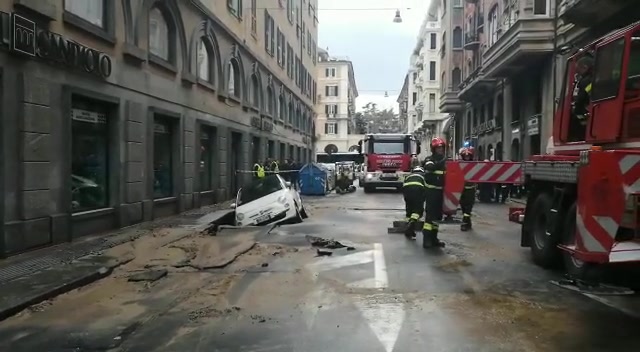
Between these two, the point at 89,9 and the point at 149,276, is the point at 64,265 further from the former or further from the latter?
the point at 89,9

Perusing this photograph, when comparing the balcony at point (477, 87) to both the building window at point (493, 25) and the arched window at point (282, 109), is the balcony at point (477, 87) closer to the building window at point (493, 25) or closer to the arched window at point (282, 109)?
the building window at point (493, 25)

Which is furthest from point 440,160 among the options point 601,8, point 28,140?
point 601,8

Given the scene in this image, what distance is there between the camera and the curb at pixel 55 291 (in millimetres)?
6035

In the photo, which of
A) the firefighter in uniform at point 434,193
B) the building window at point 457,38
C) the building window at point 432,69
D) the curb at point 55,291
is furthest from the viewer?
the building window at point 432,69

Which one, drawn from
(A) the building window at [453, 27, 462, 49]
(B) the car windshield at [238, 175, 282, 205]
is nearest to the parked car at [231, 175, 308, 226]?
(B) the car windshield at [238, 175, 282, 205]

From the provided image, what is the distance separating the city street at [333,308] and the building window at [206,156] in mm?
10421

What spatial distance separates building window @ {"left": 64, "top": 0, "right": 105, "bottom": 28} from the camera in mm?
11312

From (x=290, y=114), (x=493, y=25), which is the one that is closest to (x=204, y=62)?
(x=493, y=25)

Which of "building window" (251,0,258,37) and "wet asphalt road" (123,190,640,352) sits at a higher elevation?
"building window" (251,0,258,37)

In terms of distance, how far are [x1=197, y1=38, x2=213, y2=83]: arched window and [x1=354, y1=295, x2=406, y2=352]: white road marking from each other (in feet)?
46.8

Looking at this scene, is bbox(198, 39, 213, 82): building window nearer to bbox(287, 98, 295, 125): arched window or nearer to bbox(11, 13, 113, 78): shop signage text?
bbox(11, 13, 113, 78): shop signage text

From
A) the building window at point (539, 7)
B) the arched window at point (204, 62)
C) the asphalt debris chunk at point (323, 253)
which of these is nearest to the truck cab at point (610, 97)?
the asphalt debris chunk at point (323, 253)

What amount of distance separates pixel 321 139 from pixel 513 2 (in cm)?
6595

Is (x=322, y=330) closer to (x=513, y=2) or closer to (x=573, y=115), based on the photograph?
(x=573, y=115)
